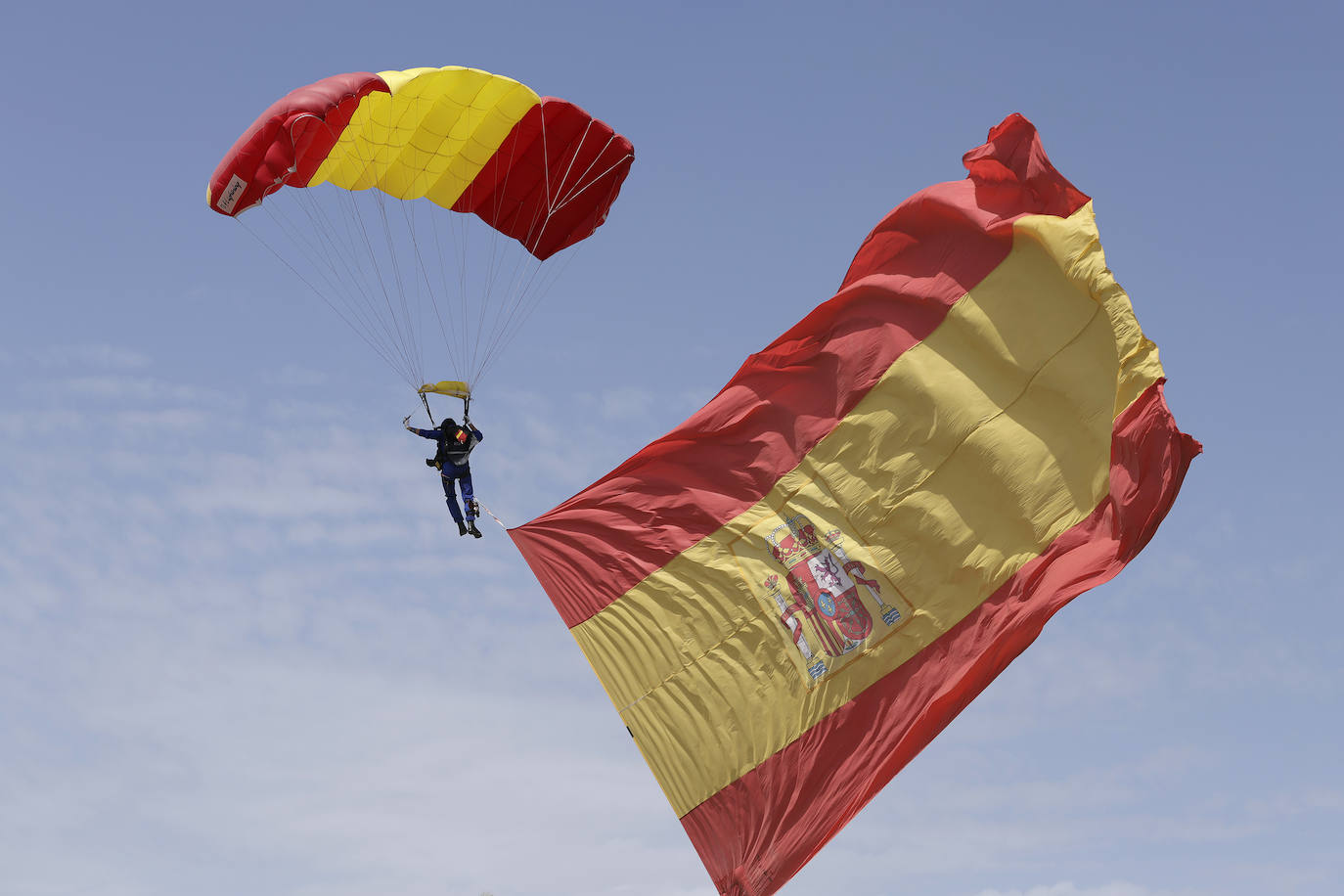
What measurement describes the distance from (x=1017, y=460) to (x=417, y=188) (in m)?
5.74

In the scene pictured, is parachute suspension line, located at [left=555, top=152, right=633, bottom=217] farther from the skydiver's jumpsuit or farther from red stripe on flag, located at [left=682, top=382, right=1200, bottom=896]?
red stripe on flag, located at [left=682, top=382, right=1200, bottom=896]

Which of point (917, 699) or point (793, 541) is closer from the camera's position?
point (917, 699)

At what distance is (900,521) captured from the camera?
13.3 metres

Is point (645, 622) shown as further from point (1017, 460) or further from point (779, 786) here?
point (1017, 460)

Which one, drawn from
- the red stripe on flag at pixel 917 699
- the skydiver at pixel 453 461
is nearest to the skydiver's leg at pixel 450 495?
the skydiver at pixel 453 461

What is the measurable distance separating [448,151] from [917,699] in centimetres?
611

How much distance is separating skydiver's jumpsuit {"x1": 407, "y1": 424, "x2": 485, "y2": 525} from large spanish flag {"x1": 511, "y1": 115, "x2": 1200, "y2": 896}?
3.14ft

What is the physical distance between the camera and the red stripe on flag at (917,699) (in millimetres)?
12156

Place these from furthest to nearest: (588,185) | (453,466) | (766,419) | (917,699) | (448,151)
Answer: (588,185) < (448,151) < (453,466) < (766,419) < (917,699)

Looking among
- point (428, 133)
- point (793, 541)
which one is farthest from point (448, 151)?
point (793, 541)

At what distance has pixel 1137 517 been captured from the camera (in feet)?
39.8

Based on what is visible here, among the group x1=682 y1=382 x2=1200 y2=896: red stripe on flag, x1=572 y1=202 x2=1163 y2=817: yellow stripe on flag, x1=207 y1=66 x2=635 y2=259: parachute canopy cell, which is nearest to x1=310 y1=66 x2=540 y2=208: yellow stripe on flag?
x1=207 y1=66 x2=635 y2=259: parachute canopy cell

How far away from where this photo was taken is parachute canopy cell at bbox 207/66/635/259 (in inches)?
535

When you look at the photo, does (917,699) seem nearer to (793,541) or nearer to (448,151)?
(793,541)
